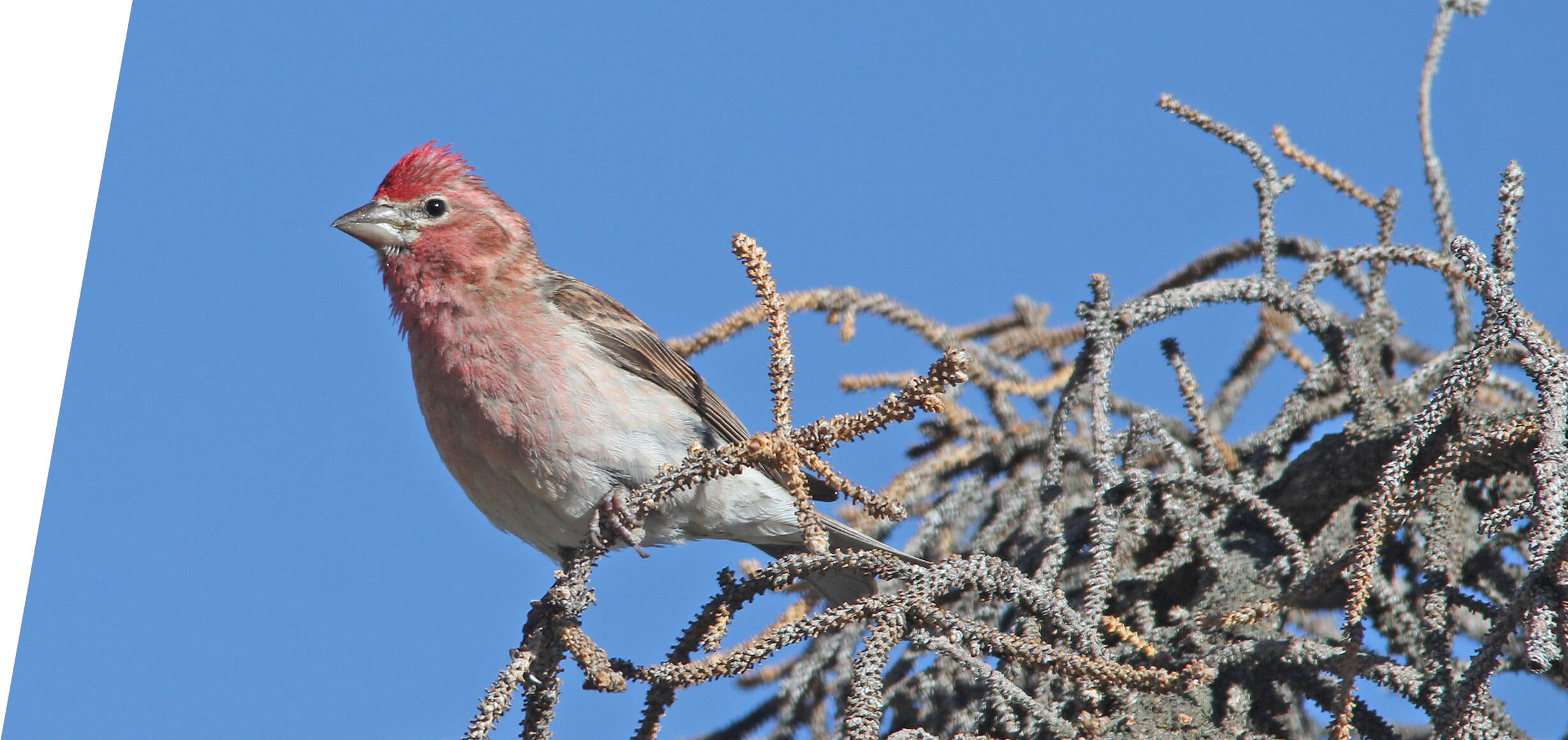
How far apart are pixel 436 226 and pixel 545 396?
108 cm

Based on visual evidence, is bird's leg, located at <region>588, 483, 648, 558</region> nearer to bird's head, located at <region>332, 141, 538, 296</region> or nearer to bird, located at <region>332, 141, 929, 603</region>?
bird, located at <region>332, 141, 929, 603</region>

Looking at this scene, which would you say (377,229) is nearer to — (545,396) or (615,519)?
(545,396)

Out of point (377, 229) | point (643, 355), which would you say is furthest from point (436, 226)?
point (643, 355)

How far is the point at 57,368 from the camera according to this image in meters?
4.70

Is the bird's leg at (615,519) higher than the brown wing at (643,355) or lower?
lower

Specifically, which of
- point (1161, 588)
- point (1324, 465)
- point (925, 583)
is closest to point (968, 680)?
point (1161, 588)

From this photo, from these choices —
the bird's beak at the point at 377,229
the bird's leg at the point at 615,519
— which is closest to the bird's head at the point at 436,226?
the bird's beak at the point at 377,229

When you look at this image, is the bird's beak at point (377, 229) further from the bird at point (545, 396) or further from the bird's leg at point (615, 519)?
the bird's leg at point (615, 519)

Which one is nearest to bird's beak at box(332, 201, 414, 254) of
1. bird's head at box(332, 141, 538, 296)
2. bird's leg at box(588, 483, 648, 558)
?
bird's head at box(332, 141, 538, 296)

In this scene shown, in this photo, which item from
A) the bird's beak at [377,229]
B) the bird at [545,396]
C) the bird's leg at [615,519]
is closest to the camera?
the bird's leg at [615,519]

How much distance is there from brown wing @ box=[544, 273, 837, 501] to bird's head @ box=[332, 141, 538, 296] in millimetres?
296

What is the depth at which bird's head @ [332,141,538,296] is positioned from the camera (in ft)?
15.6

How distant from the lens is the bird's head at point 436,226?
187 inches

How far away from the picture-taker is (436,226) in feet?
16.3
